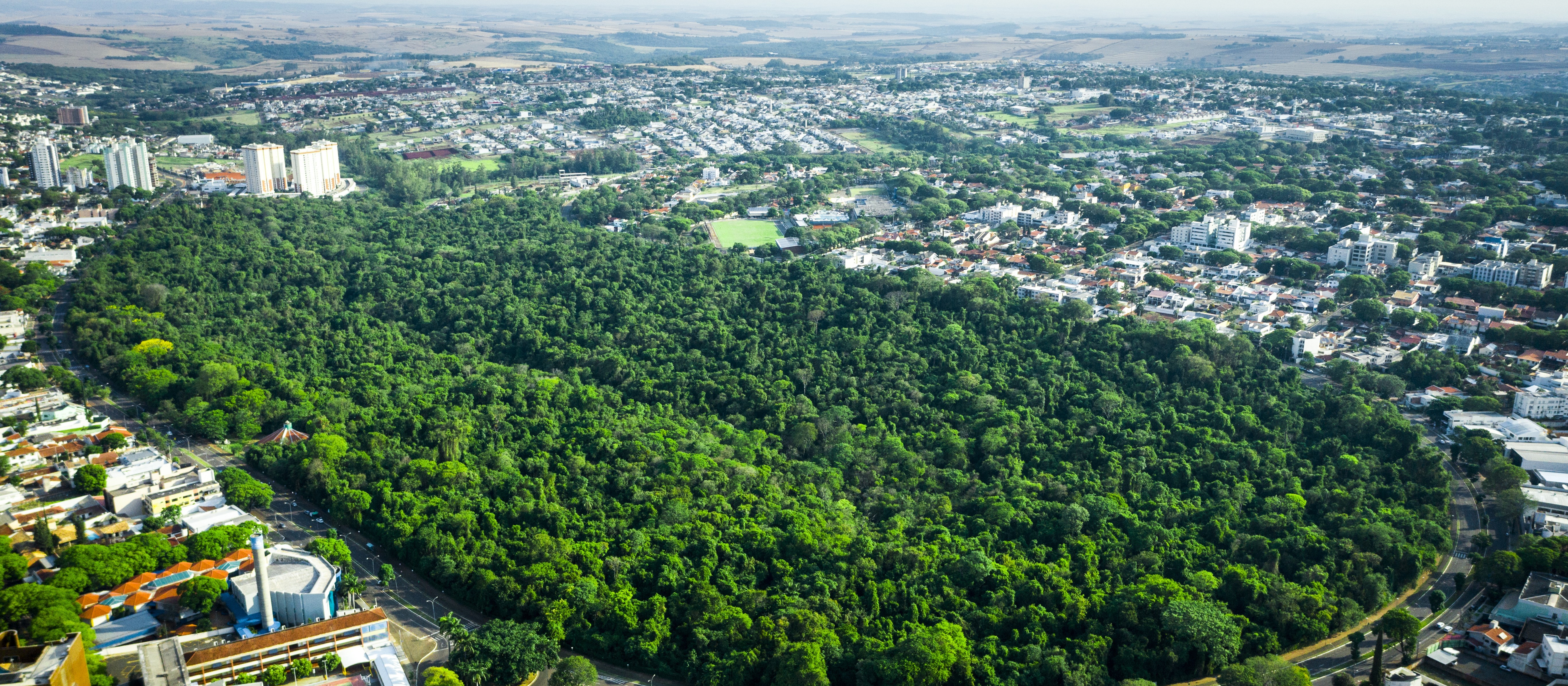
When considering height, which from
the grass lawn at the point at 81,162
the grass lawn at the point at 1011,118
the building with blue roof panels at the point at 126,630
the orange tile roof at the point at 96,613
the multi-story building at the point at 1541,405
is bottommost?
the building with blue roof panels at the point at 126,630

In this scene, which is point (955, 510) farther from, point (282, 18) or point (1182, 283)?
point (282, 18)

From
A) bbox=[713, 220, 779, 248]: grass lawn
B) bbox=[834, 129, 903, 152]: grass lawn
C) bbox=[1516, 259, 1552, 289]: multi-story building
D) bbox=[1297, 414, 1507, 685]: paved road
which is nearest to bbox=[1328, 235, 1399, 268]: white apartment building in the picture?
bbox=[1516, 259, 1552, 289]: multi-story building

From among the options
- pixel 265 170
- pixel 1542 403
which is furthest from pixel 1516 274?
pixel 265 170

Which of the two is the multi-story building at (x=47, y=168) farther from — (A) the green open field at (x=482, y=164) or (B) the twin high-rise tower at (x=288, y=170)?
(A) the green open field at (x=482, y=164)

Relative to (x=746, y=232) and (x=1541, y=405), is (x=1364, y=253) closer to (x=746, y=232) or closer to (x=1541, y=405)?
(x=1541, y=405)

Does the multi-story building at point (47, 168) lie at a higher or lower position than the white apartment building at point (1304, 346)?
higher

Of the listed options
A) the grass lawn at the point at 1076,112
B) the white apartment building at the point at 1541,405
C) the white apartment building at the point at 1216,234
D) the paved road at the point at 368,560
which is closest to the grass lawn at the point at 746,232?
the white apartment building at the point at 1216,234

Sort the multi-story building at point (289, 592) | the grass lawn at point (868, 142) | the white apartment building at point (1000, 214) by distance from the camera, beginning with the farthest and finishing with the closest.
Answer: the grass lawn at point (868, 142)
the white apartment building at point (1000, 214)
the multi-story building at point (289, 592)
